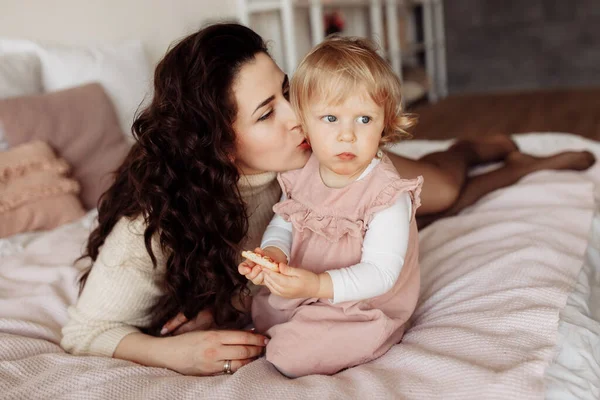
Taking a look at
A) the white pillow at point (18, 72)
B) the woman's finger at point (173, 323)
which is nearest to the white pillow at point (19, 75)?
the white pillow at point (18, 72)

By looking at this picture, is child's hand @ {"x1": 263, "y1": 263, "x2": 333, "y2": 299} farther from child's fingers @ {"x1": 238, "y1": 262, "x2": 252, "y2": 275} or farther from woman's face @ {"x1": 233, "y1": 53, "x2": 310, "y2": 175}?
woman's face @ {"x1": 233, "y1": 53, "x2": 310, "y2": 175}

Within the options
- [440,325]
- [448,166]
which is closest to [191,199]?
[440,325]

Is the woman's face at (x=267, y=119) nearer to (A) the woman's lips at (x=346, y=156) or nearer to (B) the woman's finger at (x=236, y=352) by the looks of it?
(A) the woman's lips at (x=346, y=156)

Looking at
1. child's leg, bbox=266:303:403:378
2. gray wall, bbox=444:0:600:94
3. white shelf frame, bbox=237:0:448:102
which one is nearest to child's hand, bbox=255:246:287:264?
child's leg, bbox=266:303:403:378

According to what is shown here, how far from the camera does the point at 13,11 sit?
2.31 meters

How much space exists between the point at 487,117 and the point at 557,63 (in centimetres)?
170

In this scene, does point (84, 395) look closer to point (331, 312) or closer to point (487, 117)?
point (331, 312)

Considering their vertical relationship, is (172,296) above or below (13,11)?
below

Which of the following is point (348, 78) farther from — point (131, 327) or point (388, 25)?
point (388, 25)

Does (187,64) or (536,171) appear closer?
(187,64)

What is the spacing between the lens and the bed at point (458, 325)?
2.99ft

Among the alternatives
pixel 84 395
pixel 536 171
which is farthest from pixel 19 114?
pixel 536 171

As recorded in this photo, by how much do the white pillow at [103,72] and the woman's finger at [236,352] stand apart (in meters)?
1.35

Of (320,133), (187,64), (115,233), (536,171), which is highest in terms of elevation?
(187,64)
